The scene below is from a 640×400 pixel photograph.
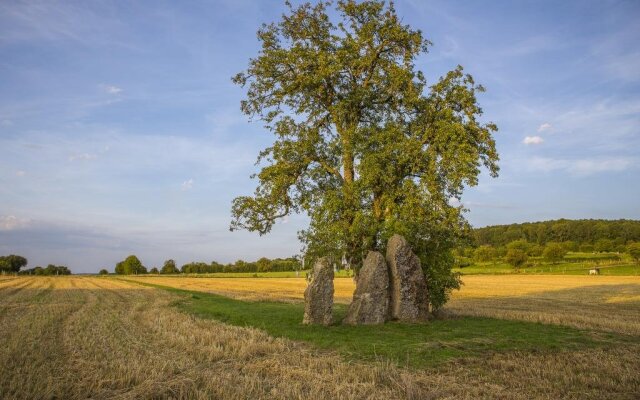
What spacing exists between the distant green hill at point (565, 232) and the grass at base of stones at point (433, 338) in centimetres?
11272

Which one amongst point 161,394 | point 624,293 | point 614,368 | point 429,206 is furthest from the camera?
point 624,293

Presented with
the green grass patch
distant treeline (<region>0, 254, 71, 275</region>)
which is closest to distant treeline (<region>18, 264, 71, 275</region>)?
distant treeline (<region>0, 254, 71, 275</region>)

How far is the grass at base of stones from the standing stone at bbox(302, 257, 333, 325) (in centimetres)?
66

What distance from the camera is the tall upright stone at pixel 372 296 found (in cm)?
1925

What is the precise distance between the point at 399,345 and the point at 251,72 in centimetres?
1839

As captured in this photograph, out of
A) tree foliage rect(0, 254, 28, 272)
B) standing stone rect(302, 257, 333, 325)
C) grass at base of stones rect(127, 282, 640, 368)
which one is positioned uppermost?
tree foliage rect(0, 254, 28, 272)

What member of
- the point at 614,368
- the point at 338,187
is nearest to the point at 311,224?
the point at 338,187

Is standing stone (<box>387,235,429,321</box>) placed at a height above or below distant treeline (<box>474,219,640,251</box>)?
below

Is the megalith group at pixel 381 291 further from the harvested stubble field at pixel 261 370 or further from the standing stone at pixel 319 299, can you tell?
the harvested stubble field at pixel 261 370

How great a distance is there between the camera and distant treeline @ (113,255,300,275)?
424 feet

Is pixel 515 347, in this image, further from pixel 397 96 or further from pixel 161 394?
pixel 397 96

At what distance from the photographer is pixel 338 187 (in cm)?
2381

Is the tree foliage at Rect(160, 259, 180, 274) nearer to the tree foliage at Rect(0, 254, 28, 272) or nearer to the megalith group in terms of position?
the tree foliage at Rect(0, 254, 28, 272)

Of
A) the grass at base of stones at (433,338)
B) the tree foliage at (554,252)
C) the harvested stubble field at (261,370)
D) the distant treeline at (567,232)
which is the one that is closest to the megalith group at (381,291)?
the grass at base of stones at (433,338)
